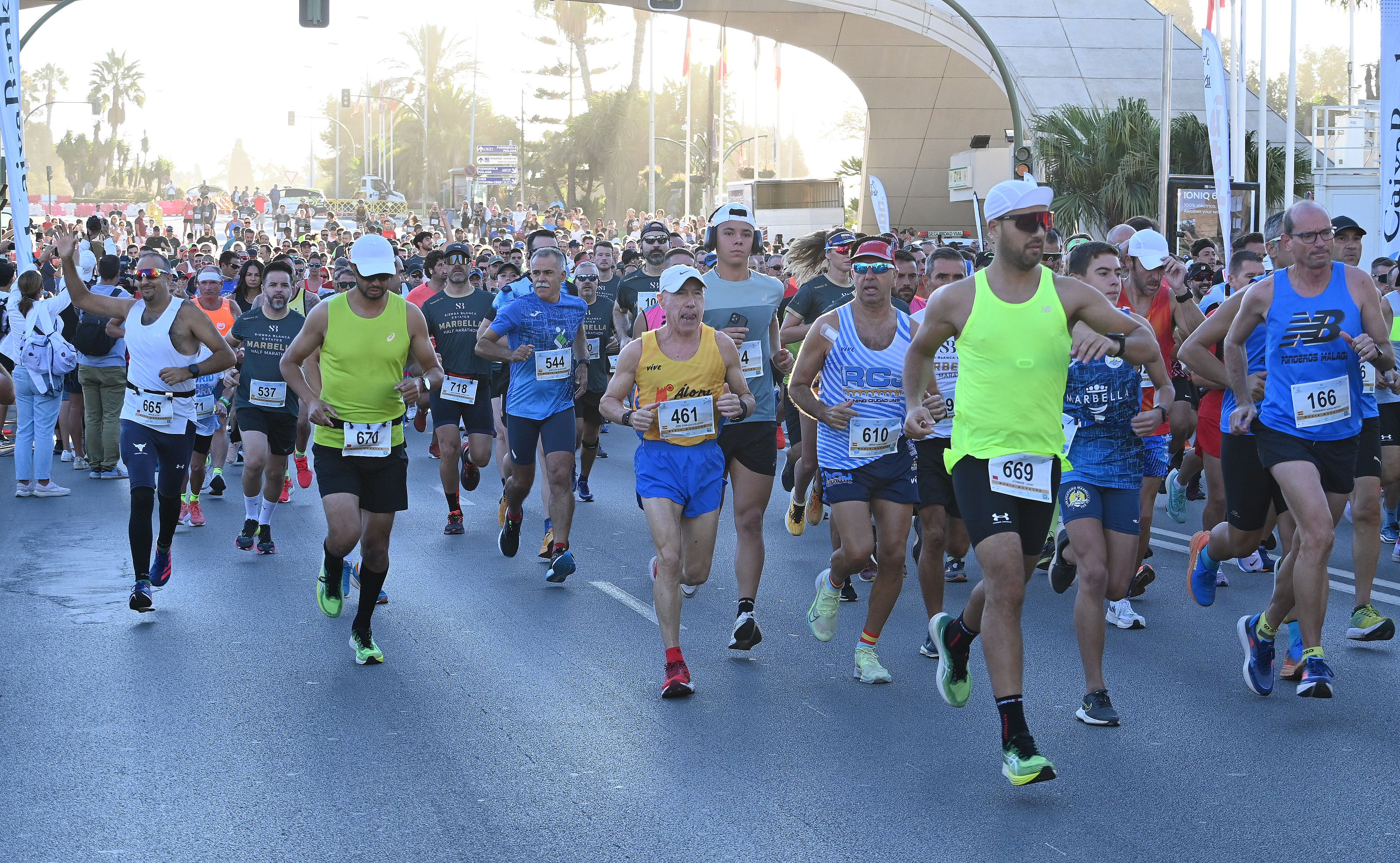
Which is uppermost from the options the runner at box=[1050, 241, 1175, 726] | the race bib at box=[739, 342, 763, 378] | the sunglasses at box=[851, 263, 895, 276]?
the sunglasses at box=[851, 263, 895, 276]

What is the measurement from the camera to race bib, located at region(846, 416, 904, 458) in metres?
7.12

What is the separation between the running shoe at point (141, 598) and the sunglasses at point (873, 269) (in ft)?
13.8

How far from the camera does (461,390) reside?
39.4 ft

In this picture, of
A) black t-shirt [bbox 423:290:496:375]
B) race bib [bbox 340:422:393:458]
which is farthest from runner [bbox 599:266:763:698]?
black t-shirt [bbox 423:290:496:375]

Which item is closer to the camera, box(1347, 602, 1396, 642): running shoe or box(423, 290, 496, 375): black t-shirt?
box(1347, 602, 1396, 642): running shoe

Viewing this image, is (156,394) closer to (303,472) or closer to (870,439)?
(870,439)

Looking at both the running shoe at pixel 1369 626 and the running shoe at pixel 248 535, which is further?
the running shoe at pixel 248 535

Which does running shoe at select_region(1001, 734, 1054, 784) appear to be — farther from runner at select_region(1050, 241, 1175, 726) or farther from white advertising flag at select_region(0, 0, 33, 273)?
white advertising flag at select_region(0, 0, 33, 273)

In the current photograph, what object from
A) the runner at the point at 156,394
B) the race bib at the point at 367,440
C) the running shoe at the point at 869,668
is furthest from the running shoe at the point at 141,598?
the running shoe at the point at 869,668

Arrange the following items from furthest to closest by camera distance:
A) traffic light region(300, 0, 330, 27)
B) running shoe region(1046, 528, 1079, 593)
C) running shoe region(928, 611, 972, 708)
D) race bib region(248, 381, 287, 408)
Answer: traffic light region(300, 0, 330, 27) → race bib region(248, 381, 287, 408) → running shoe region(1046, 528, 1079, 593) → running shoe region(928, 611, 972, 708)

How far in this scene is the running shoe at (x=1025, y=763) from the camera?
5230mm

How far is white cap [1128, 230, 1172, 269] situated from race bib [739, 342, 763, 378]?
2.02m

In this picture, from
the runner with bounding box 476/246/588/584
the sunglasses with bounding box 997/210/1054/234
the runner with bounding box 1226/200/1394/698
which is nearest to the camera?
the sunglasses with bounding box 997/210/1054/234

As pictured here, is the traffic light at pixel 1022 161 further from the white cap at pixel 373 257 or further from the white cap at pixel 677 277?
the white cap at pixel 373 257
